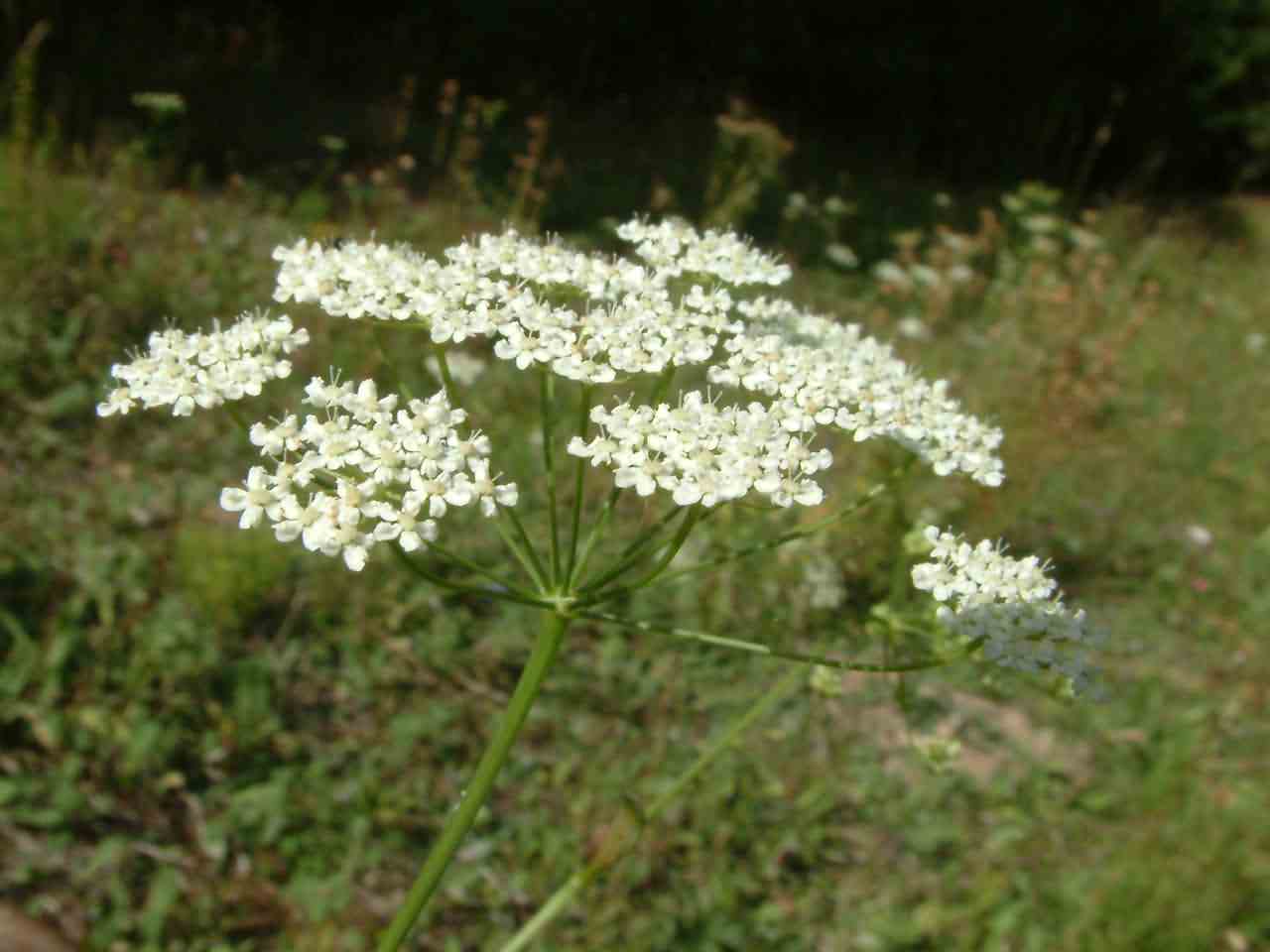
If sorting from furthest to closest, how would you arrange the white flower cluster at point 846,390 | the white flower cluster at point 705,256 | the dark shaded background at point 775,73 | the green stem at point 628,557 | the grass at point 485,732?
the dark shaded background at point 775,73, the grass at point 485,732, the white flower cluster at point 705,256, the white flower cluster at point 846,390, the green stem at point 628,557

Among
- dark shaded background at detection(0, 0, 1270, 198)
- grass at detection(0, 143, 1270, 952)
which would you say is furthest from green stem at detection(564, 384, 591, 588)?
dark shaded background at detection(0, 0, 1270, 198)

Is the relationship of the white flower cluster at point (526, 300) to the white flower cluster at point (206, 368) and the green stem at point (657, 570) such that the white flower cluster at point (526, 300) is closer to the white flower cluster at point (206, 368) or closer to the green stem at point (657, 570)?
the white flower cluster at point (206, 368)

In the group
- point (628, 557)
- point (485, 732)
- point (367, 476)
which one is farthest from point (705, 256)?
point (485, 732)

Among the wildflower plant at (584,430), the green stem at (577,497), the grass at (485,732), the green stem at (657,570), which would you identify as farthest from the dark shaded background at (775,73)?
the green stem at (657,570)

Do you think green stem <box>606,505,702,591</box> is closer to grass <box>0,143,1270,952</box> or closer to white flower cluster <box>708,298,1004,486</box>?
white flower cluster <box>708,298,1004,486</box>

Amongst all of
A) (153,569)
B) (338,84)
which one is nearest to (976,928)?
(153,569)

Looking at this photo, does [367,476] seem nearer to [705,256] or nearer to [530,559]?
[530,559]
